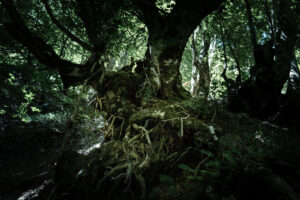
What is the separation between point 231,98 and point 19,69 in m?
5.60

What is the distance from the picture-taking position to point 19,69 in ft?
12.2

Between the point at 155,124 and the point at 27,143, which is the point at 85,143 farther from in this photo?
the point at 155,124

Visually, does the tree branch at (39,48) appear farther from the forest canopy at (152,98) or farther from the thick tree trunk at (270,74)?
the thick tree trunk at (270,74)

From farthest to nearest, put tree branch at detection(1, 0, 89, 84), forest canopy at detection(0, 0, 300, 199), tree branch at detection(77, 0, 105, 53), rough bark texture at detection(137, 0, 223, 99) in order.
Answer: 1. rough bark texture at detection(137, 0, 223, 99)
2. tree branch at detection(77, 0, 105, 53)
3. tree branch at detection(1, 0, 89, 84)
4. forest canopy at detection(0, 0, 300, 199)

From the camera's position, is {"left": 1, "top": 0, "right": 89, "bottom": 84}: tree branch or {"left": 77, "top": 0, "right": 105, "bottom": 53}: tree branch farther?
{"left": 77, "top": 0, "right": 105, "bottom": 53}: tree branch

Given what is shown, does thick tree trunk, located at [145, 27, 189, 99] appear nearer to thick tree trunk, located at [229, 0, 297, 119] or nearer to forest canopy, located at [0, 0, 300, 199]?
forest canopy, located at [0, 0, 300, 199]

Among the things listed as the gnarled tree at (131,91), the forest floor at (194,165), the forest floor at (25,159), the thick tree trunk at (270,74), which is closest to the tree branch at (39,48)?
the gnarled tree at (131,91)

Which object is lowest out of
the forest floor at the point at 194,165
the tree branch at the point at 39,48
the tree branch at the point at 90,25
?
Answer: the forest floor at the point at 194,165

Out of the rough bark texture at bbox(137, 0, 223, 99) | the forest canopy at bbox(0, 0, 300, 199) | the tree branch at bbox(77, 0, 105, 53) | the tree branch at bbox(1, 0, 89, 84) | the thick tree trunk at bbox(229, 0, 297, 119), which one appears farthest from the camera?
the thick tree trunk at bbox(229, 0, 297, 119)

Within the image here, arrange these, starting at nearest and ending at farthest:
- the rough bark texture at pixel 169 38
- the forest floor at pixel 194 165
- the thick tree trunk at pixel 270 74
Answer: the forest floor at pixel 194 165, the rough bark texture at pixel 169 38, the thick tree trunk at pixel 270 74

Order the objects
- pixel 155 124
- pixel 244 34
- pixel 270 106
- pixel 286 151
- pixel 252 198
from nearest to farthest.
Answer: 1. pixel 252 198
2. pixel 286 151
3. pixel 155 124
4. pixel 270 106
5. pixel 244 34

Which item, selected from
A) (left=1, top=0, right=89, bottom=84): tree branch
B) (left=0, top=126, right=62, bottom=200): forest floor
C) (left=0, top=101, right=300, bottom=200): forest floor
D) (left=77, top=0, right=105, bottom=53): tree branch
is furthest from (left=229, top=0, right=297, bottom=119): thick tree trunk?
(left=0, top=126, right=62, bottom=200): forest floor

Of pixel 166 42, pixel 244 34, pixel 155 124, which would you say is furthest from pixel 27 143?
pixel 244 34

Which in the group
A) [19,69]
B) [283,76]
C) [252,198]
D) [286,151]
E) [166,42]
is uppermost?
[166,42]
